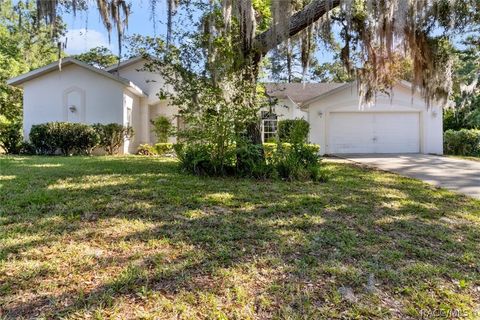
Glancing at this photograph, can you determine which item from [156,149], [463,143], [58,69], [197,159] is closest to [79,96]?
[58,69]

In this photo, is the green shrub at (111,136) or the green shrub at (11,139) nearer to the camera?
the green shrub at (11,139)

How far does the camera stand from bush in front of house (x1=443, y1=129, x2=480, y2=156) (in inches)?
655

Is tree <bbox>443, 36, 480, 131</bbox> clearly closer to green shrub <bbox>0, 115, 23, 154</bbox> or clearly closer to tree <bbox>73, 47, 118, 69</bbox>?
green shrub <bbox>0, 115, 23, 154</bbox>

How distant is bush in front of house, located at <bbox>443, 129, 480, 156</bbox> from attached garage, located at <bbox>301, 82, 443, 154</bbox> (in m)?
1.38

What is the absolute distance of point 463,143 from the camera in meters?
16.8

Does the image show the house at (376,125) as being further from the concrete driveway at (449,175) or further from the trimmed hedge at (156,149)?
the trimmed hedge at (156,149)

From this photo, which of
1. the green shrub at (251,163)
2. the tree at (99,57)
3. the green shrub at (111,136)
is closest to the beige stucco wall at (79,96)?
the green shrub at (111,136)

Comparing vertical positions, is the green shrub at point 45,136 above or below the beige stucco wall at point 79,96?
below

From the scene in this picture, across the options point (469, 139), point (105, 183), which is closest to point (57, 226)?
point (105, 183)

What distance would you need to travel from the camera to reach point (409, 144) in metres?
16.2

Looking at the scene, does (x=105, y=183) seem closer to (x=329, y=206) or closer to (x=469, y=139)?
(x=329, y=206)

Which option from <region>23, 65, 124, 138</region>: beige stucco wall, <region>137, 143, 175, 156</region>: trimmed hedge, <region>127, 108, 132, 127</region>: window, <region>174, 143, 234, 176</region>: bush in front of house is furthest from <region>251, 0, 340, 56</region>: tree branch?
<region>127, 108, 132, 127</region>: window

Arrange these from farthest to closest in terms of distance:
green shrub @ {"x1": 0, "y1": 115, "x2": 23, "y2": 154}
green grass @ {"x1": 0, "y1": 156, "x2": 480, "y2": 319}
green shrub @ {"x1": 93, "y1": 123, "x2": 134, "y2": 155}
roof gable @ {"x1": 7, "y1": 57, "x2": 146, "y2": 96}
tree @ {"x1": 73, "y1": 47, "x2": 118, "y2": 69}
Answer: tree @ {"x1": 73, "y1": 47, "x2": 118, "y2": 69}
roof gable @ {"x1": 7, "y1": 57, "x2": 146, "y2": 96}
green shrub @ {"x1": 93, "y1": 123, "x2": 134, "y2": 155}
green shrub @ {"x1": 0, "y1": 115, "x2": 23, "y2": 154}
green grass @ {"x1": 0, "y1": 156, "x2": 480, "y2": 319}

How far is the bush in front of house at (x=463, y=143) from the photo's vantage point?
54.5 ft
